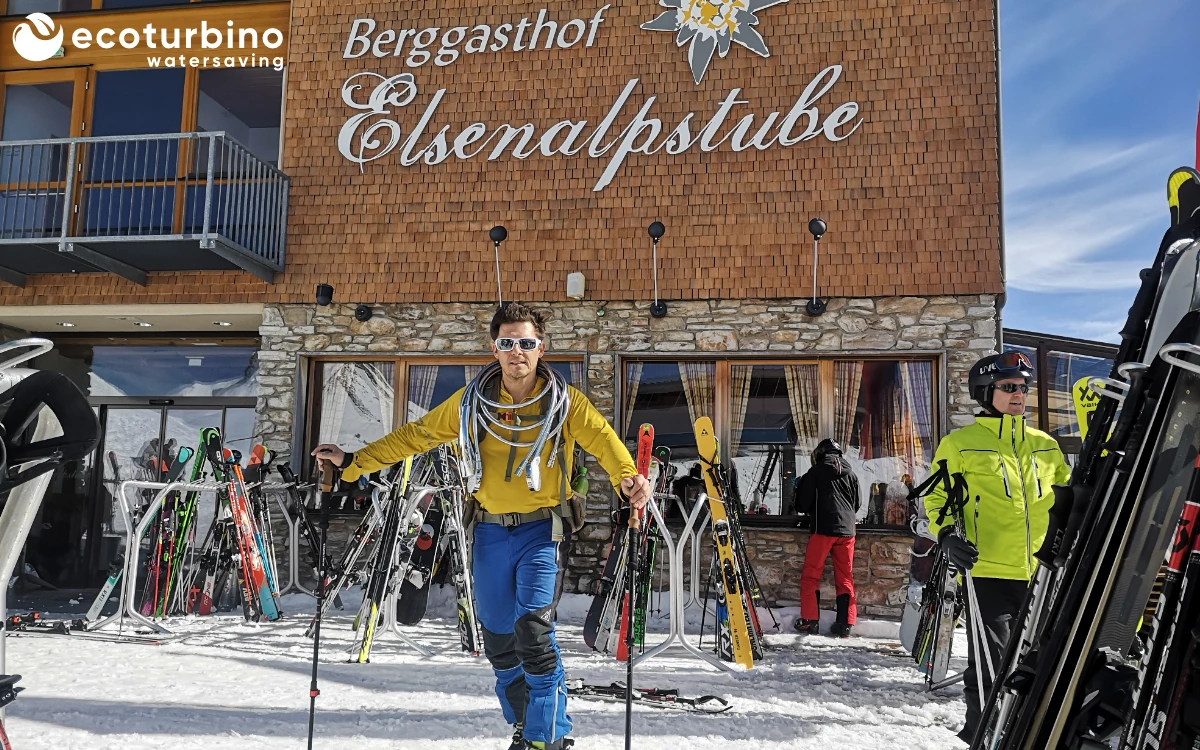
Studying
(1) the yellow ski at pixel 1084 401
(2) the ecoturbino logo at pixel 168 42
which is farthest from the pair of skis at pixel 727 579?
(2) the ecoturbino logo at pixel 168 42

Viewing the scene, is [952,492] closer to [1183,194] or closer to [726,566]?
[1183,194]

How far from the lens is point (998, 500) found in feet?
11.1

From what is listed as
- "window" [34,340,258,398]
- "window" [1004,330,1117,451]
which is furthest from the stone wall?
"window" [1004,330,1117,451]

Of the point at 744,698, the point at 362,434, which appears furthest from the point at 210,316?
the point at 744,698

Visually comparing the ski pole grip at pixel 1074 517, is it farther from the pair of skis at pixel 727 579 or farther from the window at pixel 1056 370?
the window at pixel 1056 370

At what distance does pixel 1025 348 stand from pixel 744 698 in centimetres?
663

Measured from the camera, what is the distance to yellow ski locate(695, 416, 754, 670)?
17.3 feet

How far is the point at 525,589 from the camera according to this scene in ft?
10.2

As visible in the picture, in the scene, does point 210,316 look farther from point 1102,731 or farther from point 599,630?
point 1102,731

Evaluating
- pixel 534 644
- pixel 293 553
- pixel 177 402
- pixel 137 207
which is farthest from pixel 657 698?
pixel 137 207

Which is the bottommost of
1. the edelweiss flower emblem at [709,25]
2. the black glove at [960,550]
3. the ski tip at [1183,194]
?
the black glove at [960,550]

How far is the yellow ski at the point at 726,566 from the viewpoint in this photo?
5.27m

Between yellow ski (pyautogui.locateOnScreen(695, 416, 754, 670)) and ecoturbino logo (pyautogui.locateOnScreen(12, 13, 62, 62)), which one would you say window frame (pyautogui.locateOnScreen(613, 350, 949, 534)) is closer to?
yellow ski (pyautogui.locateOnScreen(695, 416, 754, 670))

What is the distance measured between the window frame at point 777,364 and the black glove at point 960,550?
4.14 metres
